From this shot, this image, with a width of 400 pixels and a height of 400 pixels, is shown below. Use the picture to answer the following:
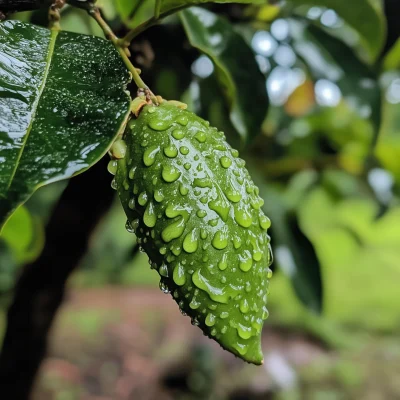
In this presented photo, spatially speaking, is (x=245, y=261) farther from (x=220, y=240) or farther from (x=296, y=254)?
(x=296, y=254)

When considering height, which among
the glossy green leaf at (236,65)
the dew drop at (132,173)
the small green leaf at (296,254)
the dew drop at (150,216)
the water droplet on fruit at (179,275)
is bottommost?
the small green leaf at (296,254)

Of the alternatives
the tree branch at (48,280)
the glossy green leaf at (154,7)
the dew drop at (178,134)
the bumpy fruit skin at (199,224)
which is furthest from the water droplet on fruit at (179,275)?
the tree branch at (48,280)

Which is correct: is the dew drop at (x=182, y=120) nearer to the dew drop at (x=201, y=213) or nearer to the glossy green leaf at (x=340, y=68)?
the dew drop at (x=201, y=213)

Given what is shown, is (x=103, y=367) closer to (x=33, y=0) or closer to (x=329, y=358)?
(x=329, y=358)

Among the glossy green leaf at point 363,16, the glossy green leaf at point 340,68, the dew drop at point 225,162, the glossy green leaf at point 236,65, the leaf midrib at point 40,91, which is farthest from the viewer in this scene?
the glossy green leaf at point 340,68

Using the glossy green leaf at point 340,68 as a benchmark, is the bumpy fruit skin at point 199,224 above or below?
above

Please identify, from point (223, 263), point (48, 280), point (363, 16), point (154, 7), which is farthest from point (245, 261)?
point (48, 280)
